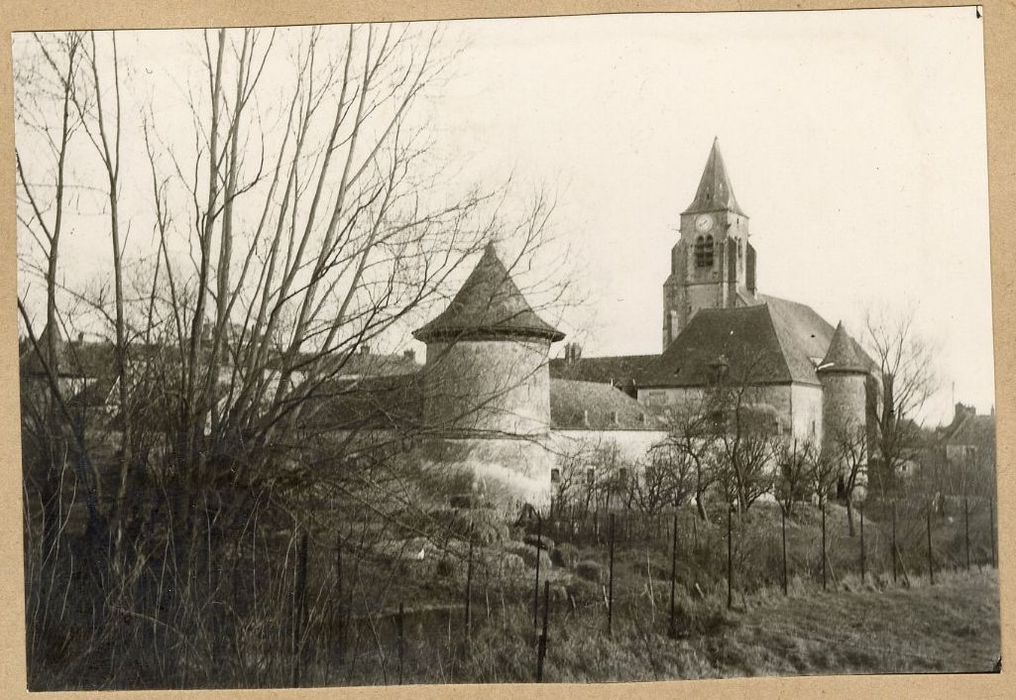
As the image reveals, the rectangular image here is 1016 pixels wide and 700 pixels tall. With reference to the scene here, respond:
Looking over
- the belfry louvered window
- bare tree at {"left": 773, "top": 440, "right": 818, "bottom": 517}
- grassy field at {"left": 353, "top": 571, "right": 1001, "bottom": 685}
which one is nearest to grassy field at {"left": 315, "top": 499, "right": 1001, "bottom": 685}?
grassy field at {"left": 353, "top": 571, "right": 1001, "bottom": 685}

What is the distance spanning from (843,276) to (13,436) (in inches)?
226

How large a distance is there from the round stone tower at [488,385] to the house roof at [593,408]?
26 centimetres

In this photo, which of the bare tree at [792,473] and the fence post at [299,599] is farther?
the bare tree at [792,473]

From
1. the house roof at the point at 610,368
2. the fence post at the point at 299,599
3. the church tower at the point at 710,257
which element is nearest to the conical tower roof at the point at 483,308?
the house roof at the point at 610,368

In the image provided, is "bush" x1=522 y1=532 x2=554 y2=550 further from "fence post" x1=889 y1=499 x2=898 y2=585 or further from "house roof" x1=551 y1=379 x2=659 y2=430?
"fence post" x1=889 y1=499 x2=898 y2=585

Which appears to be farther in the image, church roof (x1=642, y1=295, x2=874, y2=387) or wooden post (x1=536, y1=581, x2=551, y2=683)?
church roof (x1=642, y1=295, x2=874, y2=387)

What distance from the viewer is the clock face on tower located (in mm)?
6781

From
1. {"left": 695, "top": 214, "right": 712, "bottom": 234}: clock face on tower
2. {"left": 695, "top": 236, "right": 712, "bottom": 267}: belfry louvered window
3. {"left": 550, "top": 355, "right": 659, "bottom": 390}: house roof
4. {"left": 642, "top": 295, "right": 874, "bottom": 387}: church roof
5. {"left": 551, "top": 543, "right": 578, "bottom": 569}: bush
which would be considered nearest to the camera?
{"left": 551, "top": 543, "right": 578, "bottom": 569}: bush

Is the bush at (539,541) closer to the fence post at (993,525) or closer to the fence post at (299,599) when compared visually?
the fence post at (299,599)

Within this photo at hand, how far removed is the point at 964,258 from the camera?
18.7ft

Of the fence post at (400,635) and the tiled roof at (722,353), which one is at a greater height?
the tiled roof at (722,353)

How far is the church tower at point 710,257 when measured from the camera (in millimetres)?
5875

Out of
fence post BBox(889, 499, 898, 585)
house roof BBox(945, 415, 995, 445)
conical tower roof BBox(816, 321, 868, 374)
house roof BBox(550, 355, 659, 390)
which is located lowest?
fence post BBox(889, 499, 898, 585)

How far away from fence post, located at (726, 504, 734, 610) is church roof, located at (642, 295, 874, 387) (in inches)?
38.2
